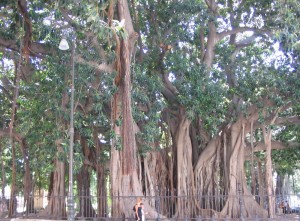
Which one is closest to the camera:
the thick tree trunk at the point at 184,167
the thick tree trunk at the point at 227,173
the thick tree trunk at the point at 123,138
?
the thick tree trunk at the point at 123,138

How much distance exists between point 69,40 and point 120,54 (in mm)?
1399

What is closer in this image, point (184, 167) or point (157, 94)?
point (157, 94)

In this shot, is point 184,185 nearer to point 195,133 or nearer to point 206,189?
point 206,189

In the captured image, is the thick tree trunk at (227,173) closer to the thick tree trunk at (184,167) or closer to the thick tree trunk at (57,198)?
the thick tree trunk at (184,167)

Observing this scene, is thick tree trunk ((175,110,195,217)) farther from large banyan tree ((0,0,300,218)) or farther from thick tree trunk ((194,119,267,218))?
thick tree trunk ((194,119,267,218))

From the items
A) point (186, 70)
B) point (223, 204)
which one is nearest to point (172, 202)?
point (223, 204)

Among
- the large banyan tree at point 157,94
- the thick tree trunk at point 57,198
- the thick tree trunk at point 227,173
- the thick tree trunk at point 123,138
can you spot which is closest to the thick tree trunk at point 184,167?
the large banyan tree at point 157,94

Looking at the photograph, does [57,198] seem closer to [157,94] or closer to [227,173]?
[157,94]

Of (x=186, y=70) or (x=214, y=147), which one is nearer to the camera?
(x=186, y=70)

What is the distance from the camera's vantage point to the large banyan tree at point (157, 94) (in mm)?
10938

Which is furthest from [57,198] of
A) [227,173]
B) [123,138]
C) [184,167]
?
[227,173]

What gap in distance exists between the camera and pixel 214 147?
45.4ft

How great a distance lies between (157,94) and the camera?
40.4 feet

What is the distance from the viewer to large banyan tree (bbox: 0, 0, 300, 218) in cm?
1094
